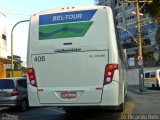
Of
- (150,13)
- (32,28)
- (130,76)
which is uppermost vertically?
(150,13)

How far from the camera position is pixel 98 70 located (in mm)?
12008

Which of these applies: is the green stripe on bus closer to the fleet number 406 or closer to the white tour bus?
the white tour bus

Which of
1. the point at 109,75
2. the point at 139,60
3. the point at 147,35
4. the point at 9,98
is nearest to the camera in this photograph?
the point at 109,75

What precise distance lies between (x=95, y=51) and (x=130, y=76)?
167 feet

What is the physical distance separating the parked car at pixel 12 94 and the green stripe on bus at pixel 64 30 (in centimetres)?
675

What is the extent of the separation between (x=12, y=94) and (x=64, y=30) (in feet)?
23.5

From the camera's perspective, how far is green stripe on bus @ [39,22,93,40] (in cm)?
1224

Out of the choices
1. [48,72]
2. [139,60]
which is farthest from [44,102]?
[139,60]

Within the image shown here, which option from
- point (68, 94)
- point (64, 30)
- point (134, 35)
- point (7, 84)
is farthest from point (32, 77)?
point (134, 35)

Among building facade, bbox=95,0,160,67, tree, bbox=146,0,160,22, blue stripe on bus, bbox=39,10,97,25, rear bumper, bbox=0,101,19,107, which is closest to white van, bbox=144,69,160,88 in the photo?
tree, bbox=146,0,160,22

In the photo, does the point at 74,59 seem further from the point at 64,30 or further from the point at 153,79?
the point at 153,79

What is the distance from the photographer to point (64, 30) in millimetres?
12422

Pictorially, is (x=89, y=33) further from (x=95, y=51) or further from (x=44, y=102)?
(x=44, y=102)

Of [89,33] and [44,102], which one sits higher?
[89,33]
